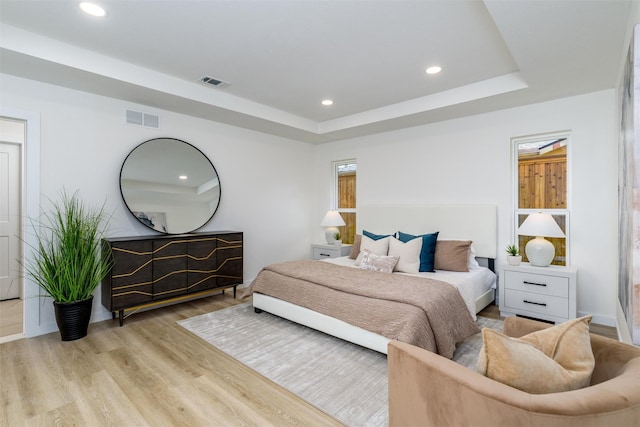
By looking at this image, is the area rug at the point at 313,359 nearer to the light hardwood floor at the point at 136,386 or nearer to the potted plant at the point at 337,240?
the light hardwood floor at the point at 136,386

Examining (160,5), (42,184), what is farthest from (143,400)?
(160,5)

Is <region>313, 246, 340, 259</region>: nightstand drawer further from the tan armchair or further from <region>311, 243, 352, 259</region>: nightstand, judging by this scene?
the tan armchair

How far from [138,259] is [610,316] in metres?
4.93

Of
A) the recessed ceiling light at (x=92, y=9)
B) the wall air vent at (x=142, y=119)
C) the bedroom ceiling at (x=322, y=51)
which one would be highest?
the recessed ceiling light at (x=92, y=9)

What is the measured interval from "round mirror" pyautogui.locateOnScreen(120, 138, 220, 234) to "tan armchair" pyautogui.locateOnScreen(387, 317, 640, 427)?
3365 mm

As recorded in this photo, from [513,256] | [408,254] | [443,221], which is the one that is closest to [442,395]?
[408,254]

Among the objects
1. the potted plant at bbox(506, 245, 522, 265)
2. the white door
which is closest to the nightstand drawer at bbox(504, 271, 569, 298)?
the potted plant at bbox(506, 245, 522, 265)

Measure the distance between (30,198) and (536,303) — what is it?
202 inches

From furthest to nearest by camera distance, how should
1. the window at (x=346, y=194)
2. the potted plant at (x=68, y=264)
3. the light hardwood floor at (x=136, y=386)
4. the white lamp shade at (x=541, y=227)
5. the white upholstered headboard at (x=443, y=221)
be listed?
1. the window at (x=346, y=194)
2. the white upholstered headboard at (x=443, y=221)
3. the white lamp shade at (x=541, y=227)
4. the potted plant at (x=68, y=264)
5. the light hardwood floor at (x=136, y=386)

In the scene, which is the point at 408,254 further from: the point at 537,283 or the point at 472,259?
the point at 537,283

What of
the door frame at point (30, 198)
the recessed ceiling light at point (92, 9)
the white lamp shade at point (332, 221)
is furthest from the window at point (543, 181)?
the door frame at point (30, 198)

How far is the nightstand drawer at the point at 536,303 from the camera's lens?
3178 mm

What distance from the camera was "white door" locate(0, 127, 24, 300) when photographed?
410cm

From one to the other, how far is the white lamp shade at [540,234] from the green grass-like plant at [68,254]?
14.2 ft
